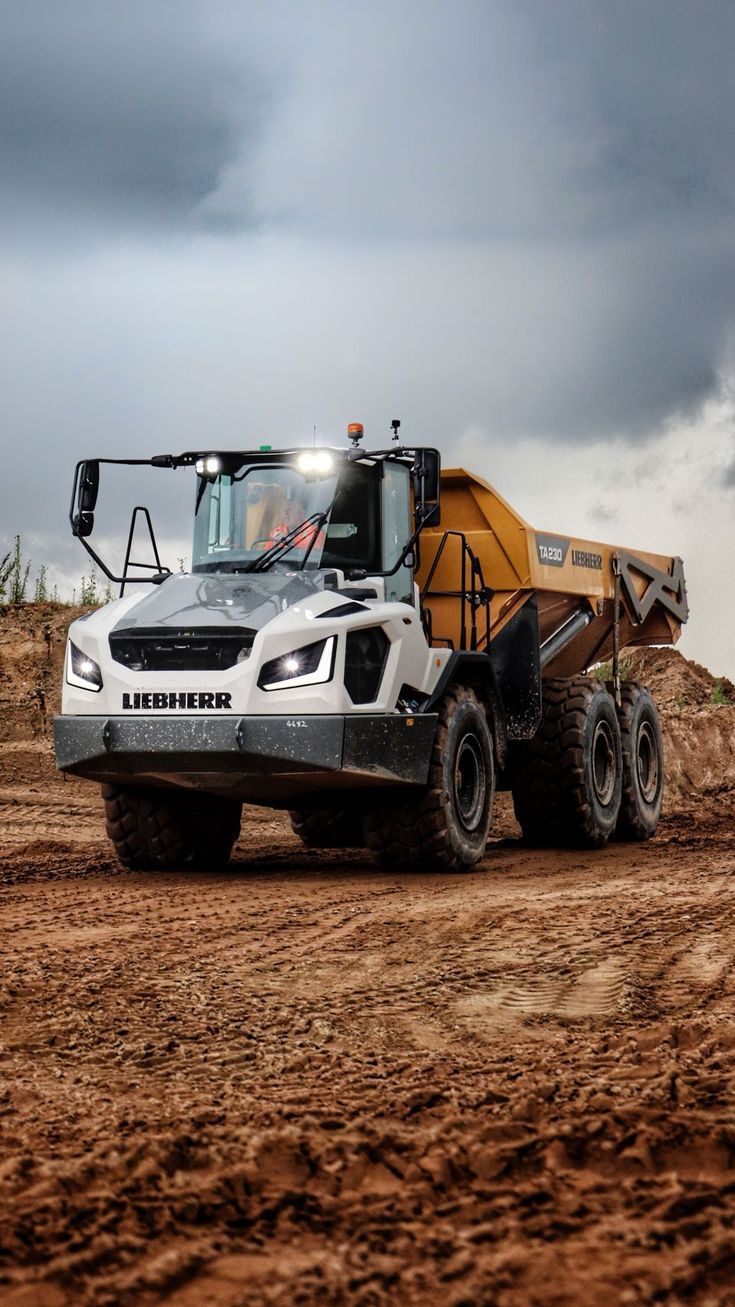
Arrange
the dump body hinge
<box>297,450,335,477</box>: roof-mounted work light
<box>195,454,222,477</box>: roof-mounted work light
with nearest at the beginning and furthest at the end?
<box>297,450,335,477</box>: roof-mounted work light → <box>195,454,222,477</box>: roof-mounted work light → the dump body hinge

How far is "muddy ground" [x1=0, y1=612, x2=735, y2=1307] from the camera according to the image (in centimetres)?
272

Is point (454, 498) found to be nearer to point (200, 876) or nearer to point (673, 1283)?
point (200, 876)

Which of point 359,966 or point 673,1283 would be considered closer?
point 673,1283

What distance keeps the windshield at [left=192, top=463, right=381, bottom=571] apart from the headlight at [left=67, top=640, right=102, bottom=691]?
1.06 m

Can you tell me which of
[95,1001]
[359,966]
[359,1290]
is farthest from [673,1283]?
[359,966]

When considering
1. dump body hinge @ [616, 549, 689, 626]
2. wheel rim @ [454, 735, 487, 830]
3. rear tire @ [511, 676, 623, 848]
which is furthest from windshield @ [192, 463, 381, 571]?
dump body hinge @ [616, 549, 689, 626]

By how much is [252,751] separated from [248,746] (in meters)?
0.04

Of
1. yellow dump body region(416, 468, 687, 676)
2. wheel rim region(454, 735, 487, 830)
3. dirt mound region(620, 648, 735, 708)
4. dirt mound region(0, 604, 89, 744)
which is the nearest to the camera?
wheel rim region(454, 735, 487, 830)

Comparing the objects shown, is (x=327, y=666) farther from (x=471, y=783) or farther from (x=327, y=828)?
(x=327, y=828)

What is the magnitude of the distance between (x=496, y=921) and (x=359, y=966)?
135 centimetres

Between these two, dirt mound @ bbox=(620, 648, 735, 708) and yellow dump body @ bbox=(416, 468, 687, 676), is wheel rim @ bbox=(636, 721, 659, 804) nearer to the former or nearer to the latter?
yellow dump body @ bbox=(416, 468, 687, 676)

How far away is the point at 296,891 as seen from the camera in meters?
8.62

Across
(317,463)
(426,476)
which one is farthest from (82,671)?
(426,476)

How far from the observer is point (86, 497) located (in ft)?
30.8
